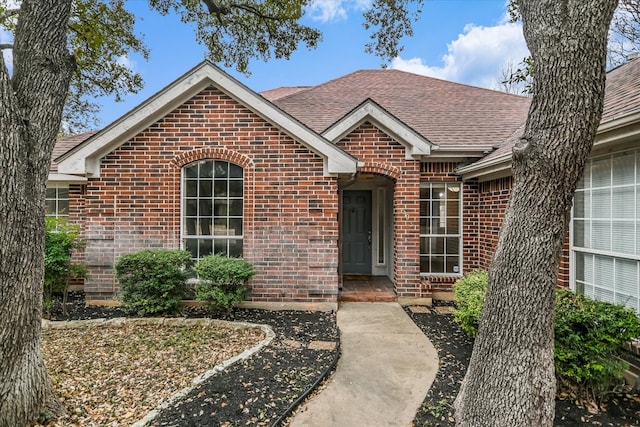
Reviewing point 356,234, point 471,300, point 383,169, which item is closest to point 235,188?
point 383,169

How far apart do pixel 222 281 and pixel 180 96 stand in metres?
3.82

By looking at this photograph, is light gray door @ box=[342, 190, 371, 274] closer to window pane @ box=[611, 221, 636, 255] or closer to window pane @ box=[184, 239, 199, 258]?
window pane @ box=[184, 239, 199, 258]

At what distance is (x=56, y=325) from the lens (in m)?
5.73

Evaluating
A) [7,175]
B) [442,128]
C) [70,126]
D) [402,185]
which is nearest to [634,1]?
[442,128]

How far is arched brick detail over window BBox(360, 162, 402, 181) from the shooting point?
7.47 meters

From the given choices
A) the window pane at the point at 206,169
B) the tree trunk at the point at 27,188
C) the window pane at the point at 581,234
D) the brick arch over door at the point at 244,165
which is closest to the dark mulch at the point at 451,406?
the window pane at the point at 581,234

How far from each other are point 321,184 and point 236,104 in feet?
7.97

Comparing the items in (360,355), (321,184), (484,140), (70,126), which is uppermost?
(70,126)

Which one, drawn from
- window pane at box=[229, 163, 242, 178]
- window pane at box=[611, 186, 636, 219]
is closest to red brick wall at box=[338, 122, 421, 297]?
window pane at box=[229, 163, 242, 178]

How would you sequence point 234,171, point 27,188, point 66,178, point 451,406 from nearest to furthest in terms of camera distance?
point 27,188, point 451,406, point 234,171, point 66,178

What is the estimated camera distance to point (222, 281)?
19.5ft

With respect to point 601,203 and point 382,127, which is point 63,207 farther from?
point 601,203

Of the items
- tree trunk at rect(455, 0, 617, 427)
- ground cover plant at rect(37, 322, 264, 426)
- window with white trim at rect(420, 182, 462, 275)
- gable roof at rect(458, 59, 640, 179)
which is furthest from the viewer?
window with white trim at rect(420, 182, 462, 275)

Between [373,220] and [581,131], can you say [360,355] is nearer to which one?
[581,131]
